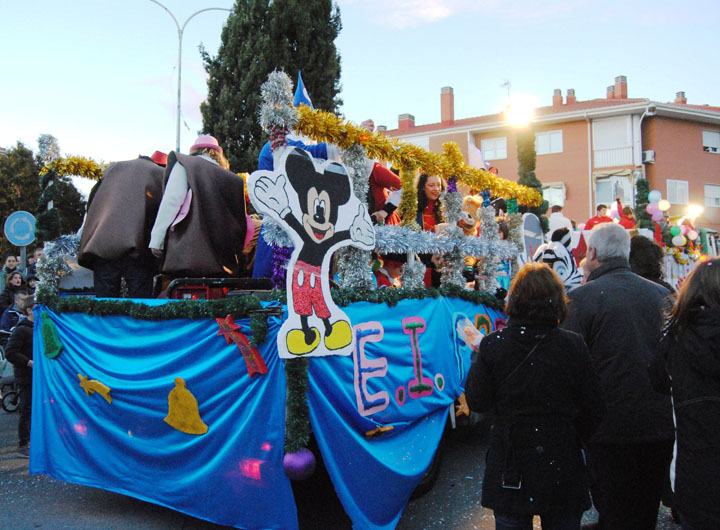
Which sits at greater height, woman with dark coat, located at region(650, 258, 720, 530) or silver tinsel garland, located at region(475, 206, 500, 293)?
silver tinsel garland, located at region(475, 206, 500, 293)

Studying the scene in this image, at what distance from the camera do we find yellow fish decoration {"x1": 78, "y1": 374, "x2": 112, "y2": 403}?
424cm

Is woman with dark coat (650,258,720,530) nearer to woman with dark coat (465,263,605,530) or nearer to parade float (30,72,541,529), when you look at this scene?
woman with dark coat (465,263,605,530)

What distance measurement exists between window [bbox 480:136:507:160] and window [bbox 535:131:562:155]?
173 cm

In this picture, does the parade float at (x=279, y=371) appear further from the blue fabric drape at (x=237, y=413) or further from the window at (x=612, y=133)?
the window at (x=612, y=133)

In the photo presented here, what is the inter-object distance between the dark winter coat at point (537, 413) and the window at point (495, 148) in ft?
94.7

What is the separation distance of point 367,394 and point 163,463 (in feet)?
4.84

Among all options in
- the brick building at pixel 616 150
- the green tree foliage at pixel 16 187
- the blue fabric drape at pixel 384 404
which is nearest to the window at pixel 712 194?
the brick building at pixel 616 150

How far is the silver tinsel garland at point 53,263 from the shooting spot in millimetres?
4898

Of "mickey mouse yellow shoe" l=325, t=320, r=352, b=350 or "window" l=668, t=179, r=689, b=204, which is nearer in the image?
"mickey mouse yellow shoe" l=325, t=320, r=352, b=350

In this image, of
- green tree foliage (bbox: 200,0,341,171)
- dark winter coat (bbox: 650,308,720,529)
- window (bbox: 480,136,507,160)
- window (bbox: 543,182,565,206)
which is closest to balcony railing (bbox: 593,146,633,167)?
window (bbox: 543,182,565,206)

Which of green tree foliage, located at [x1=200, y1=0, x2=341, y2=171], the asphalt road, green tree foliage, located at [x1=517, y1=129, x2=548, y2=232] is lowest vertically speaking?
the asphalt road

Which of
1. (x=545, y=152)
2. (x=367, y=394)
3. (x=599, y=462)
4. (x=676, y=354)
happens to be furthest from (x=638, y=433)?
(x=545, y=152)

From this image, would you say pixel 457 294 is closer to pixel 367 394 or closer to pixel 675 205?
pixel 367 394

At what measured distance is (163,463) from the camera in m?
3.85
